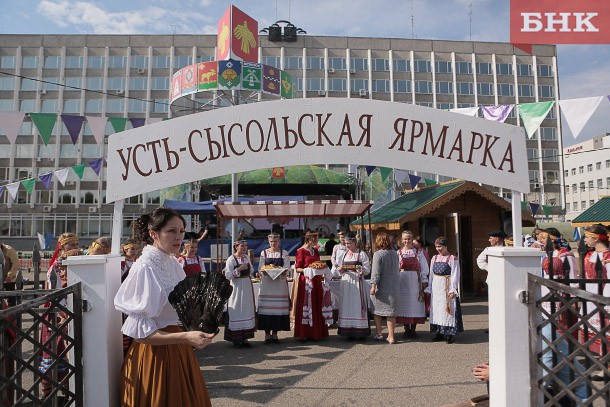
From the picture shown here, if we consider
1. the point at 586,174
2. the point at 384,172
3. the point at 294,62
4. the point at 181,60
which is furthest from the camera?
the point at 586,174

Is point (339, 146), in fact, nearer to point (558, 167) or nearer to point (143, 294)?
point (143, 294)

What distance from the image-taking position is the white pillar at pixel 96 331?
318 centimetres

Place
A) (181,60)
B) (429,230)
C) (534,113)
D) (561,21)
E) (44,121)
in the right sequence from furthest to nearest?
1. (181,60)
2. (429,230)
3. (44,121)
4. (534,113)
5. (561,21)

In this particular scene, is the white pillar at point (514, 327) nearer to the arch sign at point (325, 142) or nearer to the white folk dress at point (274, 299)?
the arch sign at point (325, 142)

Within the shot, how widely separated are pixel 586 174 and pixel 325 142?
72527 mm

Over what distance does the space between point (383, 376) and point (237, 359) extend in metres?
2.25

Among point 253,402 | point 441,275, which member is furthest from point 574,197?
point 253,402

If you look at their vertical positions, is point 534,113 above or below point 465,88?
below

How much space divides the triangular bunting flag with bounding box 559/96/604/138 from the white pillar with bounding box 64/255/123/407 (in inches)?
354

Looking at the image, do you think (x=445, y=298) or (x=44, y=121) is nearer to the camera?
(x=445, y=298)

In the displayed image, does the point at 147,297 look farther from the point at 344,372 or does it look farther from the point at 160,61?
the point at 160,61

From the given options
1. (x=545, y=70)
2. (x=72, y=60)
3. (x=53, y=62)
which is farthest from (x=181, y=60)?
(x=545, y=70)

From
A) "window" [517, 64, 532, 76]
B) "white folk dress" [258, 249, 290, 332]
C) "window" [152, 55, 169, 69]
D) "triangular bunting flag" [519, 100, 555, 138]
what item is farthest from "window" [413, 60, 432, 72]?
"white folk dress" [258, 249, 290, 332]

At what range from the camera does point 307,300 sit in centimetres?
786
